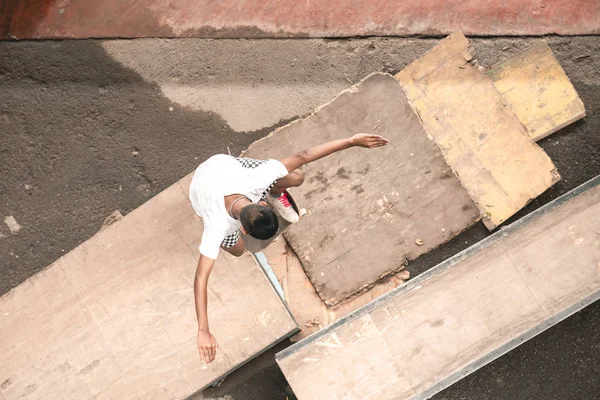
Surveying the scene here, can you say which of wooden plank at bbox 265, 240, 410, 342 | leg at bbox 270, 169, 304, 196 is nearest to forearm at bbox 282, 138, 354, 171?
leg at bbox 270, 169, 304, 196

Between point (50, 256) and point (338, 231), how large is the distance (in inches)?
90.8

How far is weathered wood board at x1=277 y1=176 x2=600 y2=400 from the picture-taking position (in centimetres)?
365

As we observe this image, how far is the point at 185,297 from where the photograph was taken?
12.2 feet

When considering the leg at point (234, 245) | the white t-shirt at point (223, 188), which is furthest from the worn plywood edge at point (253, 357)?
the white t-shirt at point (223, 188)

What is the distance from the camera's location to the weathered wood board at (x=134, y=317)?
3.71 meters

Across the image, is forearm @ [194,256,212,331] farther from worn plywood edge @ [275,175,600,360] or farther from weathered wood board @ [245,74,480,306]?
weathered wood board @ [245,74,480,306]

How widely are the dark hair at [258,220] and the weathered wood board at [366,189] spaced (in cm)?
118

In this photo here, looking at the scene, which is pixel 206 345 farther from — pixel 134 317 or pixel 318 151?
pixel 318 151

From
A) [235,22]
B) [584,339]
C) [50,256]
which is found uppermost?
[235,22]

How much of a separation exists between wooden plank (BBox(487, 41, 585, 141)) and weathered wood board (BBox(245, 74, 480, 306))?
774mm

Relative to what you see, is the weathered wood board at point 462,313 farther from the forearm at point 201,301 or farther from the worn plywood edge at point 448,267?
the forearm at point 201,301

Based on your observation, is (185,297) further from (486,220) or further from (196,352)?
(486,220)

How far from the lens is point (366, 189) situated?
390 centimetres

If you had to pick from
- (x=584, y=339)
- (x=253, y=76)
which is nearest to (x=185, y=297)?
(x=253, y=76)
